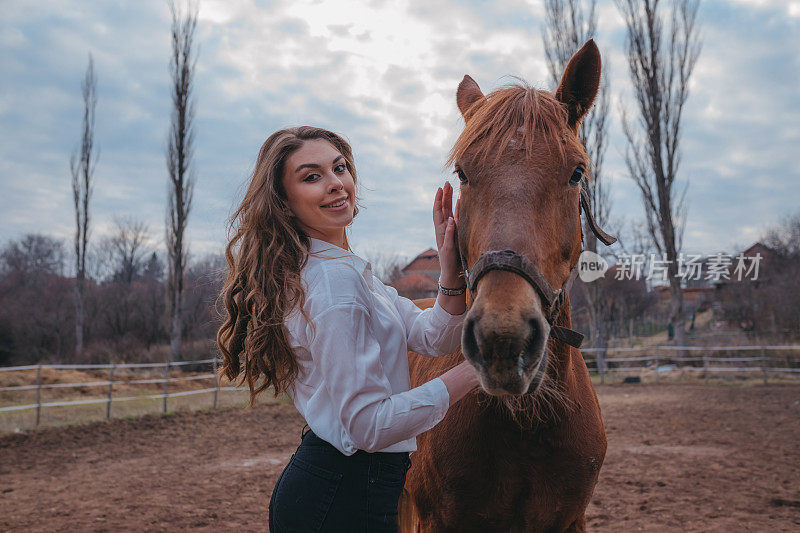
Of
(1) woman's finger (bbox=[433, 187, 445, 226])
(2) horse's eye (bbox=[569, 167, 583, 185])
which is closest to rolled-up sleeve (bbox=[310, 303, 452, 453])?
(1) woman's finger (bbox=[433, 187, 445, 226])

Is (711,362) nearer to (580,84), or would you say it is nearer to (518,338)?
(580,84)

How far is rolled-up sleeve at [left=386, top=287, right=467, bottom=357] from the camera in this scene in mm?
1706

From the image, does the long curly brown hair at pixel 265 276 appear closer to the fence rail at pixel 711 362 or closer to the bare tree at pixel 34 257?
the fence rail at pixel 711 362

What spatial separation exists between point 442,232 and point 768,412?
34.1ft

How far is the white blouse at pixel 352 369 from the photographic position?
1206mm

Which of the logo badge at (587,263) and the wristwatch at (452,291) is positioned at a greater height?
the logo badge at (587,263)

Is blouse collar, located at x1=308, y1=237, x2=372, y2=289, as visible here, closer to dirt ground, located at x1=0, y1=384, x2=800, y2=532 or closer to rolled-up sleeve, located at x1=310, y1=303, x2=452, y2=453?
rolled-up sleeve, located at x1=310, y1=303, x2=452, y2=453

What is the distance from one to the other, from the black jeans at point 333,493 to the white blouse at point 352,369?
3.5 inches

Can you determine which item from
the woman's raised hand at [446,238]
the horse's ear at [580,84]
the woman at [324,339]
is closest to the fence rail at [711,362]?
the horse's ear at [580,84]

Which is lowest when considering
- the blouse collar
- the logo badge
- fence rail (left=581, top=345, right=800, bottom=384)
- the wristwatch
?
fence rail (left=581, top=345, right=800, bottom=384)

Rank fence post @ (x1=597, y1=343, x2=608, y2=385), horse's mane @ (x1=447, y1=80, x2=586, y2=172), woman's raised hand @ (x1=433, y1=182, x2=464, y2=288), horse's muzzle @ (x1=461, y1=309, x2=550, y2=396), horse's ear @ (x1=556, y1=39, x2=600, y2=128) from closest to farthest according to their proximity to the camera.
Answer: horse's muzzle @ (x1=461, y1=309, x2=550, y2=396), horse's mane @ (x1=447, y1=80, x2=586, y2=172), woman's raised hand @ (x1=433, y1=182, x2=464, y2=288), horse's ear @ (x1=556, y1=39, x2=600, y2=128), fence post @ (x1=597, y1=343, x2=608, y2=385)

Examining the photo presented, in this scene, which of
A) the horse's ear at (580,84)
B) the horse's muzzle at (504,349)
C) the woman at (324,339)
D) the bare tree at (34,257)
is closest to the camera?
the horse's muzzle at (504,349)

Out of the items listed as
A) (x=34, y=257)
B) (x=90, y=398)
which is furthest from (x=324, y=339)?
(x=34, y=257)

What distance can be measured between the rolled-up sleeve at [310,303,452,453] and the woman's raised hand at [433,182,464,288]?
0.48 meters
